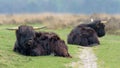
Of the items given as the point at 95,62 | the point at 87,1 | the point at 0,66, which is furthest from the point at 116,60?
the point at 87,1

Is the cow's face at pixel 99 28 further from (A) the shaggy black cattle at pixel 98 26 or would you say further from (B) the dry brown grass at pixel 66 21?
(B) the dry brown grass at pixel 66 21

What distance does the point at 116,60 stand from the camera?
64.7ft

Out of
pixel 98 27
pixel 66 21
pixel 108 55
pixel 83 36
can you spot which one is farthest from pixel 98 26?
pixel 66 21

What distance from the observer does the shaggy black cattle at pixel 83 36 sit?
25656mm

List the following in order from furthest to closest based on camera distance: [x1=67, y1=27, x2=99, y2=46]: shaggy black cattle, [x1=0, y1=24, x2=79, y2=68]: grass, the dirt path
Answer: [x1=67, y1=27, x2=99, y2=46]: shaggy black cattle < the dirt path < [x1=0, y1=24, x2=79, y2=68]: grass

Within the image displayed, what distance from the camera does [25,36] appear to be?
63.3ft

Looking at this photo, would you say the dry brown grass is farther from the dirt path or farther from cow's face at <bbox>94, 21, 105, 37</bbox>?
the dirt path

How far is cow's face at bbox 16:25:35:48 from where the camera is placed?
62.6 feet

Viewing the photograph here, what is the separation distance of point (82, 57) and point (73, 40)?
5416mm

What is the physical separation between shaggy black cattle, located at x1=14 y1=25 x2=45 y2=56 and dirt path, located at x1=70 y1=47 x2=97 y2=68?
200 centimetres

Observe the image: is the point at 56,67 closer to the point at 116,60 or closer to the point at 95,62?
the point at 95,62

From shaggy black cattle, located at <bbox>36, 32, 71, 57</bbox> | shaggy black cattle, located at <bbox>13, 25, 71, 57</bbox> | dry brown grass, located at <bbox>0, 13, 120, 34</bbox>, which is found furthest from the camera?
dry brown grass, located at <bbox>0, 13, 120, 34</bbox>

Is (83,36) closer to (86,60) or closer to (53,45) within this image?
(53,45)

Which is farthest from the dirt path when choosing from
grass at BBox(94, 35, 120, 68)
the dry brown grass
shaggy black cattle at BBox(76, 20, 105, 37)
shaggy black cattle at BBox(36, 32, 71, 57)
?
the dry brown grass
